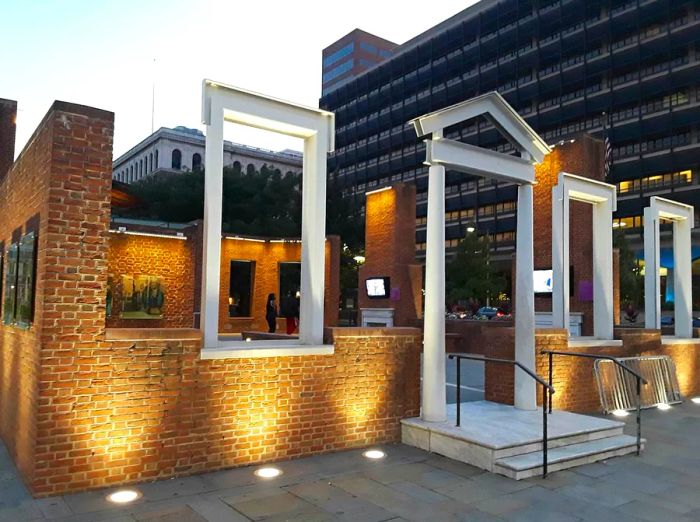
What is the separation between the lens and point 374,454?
6508 millimetres

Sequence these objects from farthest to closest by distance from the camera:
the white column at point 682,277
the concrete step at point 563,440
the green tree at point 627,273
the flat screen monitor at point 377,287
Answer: the green tree at point 627,273 → the flat screen monitor at point 377,287 → the white column at point 682,277 → the concrete step at point 563,440

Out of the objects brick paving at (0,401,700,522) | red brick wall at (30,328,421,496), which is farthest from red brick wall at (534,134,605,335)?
red brick wall at (30,328,421,496)

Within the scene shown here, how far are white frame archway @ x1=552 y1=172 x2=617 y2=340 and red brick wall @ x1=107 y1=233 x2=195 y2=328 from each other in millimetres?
11543

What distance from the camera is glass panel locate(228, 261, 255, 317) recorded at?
21609 mm

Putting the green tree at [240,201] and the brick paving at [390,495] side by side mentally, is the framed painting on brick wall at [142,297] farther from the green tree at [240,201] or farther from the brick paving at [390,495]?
the green tree at [240,201]

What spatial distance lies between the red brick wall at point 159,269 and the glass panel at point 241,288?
11.8ft

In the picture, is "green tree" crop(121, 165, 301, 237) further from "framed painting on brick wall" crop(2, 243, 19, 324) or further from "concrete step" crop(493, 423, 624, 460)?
"concrete step" crop(493, 423, 624, 460)

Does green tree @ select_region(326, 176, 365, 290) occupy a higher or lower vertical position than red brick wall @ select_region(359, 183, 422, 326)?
higher

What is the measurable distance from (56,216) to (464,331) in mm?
16469

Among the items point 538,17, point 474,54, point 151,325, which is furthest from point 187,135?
point 151,325

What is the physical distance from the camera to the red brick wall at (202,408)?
506 cm

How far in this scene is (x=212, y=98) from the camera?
6.07 meters

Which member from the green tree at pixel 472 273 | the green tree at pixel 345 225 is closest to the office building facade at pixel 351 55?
the green tree at pixel 472 273

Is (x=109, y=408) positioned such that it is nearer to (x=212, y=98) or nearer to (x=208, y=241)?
(x=208, y=241)
